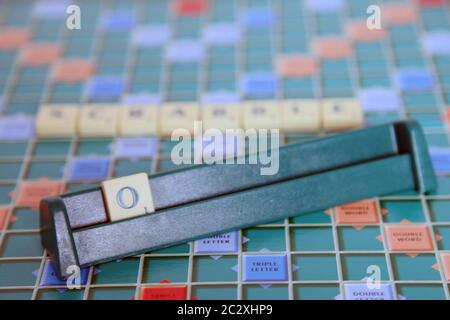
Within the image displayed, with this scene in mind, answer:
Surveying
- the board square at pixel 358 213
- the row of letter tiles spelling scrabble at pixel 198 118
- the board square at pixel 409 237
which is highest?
the row of letter tiles spelling scrabble at pixel 198 118

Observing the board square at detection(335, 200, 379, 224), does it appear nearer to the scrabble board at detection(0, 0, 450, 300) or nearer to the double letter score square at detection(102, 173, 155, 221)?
the scrabble board at detection(0, 0, 450, 300)

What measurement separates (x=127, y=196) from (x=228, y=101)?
425 millimetres

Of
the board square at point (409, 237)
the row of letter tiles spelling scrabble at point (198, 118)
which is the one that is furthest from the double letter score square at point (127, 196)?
the board square at point (409, 237)

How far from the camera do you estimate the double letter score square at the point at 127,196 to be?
1201 millimetres

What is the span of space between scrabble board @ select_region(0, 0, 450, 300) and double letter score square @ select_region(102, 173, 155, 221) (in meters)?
0.08

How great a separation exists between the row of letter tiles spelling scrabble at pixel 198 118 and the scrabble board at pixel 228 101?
0.01 metres

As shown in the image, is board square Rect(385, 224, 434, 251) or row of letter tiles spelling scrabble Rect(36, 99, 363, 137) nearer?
board square Rect(385, 224, 434, 251)

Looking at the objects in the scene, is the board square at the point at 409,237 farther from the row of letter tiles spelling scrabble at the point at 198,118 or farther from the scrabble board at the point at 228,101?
the row of letter tiles spelling scrabble at the point at 198,118

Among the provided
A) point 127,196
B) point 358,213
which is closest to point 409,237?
point 358,213

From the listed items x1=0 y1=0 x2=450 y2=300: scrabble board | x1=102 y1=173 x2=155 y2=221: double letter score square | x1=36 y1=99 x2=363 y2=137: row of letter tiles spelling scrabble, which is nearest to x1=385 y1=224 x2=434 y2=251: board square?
x1=0 y1=0 x2=450 y2=300: scrabble board

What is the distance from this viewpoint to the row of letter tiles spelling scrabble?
1.48 m

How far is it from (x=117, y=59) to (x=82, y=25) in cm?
17

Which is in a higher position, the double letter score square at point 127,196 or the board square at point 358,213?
the board square at point 358,213
